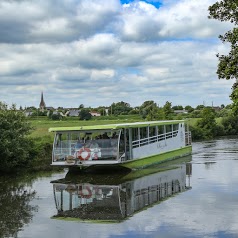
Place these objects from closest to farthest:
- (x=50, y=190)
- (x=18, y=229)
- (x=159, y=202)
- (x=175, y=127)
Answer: (x=18, y=229) < (x=159, y=202) < (x=50, y=190) < (x=175, y=127)

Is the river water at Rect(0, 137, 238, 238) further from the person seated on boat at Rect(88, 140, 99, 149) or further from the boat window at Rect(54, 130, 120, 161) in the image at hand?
the person seated on boat at Rect(88, 140, 99, 149)

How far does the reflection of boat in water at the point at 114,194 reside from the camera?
16422 millimetres

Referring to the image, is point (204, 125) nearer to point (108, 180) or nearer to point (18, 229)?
point (108, 180)

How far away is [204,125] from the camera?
6956 cm

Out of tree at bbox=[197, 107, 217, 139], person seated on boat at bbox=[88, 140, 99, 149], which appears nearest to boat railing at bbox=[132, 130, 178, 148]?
person seated on boat at bbox=[88, 140, 99, 149]

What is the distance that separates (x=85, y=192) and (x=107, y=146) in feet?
19.6

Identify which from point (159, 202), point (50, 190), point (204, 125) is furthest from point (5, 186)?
point (204, 125)

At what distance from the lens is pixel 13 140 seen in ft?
90.8

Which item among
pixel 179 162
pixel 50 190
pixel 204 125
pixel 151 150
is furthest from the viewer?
pixel 204 125

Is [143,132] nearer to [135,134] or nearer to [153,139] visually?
[135,134]

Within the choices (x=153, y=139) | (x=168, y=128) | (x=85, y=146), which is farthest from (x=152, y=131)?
(x=85, y=146)

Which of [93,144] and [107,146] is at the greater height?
[93,144]

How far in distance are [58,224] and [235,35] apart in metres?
8.61

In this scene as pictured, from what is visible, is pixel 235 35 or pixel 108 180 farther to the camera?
pixel 108 180
